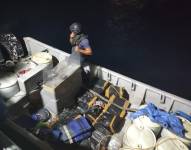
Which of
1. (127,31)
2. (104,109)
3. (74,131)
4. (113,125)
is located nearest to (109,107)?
(104,109)

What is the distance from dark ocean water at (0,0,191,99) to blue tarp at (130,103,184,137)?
13.4 ft

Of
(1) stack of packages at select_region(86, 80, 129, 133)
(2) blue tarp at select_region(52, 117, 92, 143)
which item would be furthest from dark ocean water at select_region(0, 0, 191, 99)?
(2) blue tarp at select_region(52, 117, 92, 143)

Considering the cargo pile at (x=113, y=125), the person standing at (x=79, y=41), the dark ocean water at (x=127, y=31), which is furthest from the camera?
the dark ocean water at (x=127, y=31)

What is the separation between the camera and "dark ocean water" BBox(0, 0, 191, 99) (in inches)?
455

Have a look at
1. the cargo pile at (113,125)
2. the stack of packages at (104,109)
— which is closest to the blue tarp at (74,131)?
the cargo pile at (113,125)

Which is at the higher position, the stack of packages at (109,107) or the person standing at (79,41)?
the person standing at (79,41)

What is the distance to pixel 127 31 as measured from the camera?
14266 millimetres

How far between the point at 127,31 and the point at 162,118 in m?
8.71

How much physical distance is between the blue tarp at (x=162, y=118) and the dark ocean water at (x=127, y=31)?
4.10 metres

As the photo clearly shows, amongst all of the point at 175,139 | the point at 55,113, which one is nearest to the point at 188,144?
the point at 175,139

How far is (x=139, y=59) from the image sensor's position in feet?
40.0

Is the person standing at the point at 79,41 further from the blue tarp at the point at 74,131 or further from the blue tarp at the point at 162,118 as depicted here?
the blue tarp at the point at 162,118

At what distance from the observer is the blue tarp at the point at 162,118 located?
20.2 ft

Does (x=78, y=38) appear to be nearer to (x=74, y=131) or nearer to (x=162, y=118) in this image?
(x=74, y=131)
